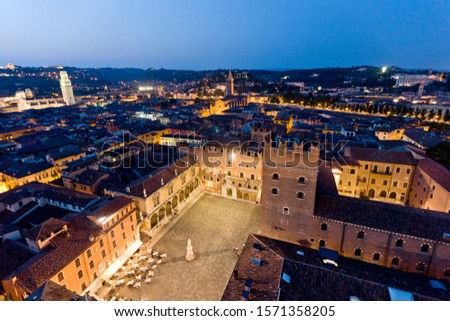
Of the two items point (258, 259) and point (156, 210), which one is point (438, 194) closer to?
point (258, 259)

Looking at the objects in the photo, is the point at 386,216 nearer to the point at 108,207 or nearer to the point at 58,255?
the point at 108,207

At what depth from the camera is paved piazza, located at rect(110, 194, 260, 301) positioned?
27.4 meters

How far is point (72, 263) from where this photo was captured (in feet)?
81.1

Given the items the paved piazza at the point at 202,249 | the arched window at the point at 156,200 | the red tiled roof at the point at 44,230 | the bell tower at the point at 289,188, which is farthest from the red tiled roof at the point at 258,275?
the red tiled roof at the point at 44,230

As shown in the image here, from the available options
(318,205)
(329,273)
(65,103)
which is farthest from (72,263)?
(65,103)

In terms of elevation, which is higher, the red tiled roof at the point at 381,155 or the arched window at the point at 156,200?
the red tiled roof at the point at 381,155

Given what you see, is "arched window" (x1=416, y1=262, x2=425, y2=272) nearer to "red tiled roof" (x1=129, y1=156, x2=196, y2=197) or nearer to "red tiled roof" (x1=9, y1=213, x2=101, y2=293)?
"red tiled roof" (x1=129, y1=156, x2=196, y2=197)

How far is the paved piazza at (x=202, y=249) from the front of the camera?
89.8 feet

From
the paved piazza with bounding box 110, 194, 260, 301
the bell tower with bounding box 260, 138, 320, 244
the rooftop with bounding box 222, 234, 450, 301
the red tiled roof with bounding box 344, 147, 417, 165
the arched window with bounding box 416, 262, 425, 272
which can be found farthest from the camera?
the red tiled roof with bounding box 344, 147, 417, 165

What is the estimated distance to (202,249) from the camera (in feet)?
111

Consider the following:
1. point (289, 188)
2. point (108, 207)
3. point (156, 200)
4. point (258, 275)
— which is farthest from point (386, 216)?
point (108, 207)

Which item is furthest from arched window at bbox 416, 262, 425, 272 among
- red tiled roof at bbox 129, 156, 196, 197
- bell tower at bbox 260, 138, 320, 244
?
red tiled roof at bbox 129, 156, 196, 197

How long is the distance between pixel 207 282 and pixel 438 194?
33.5 meters

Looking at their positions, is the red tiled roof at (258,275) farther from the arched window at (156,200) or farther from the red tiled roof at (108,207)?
the arched window at (156,200)
